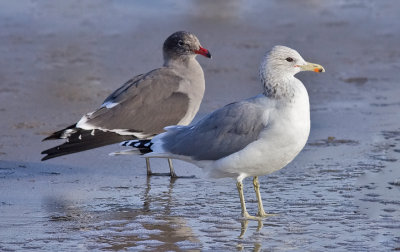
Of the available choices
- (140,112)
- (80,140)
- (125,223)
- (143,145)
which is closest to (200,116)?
(140,112)

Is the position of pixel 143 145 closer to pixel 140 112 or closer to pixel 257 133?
pixel 257 133

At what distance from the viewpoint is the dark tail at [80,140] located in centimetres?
746

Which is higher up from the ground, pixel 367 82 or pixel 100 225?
pixel 367 82

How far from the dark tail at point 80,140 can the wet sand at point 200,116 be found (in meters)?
0.25

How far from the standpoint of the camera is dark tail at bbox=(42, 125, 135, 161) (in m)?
7.46

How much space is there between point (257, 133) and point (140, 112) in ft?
6.33

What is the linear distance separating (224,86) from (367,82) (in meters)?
1.81

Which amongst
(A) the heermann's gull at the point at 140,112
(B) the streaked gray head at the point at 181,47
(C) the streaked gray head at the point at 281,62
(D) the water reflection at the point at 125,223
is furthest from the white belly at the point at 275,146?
(B) the streaked gray head at the point at 181,47

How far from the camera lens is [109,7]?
1531 centimetres

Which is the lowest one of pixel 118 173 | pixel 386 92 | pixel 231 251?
pixel 231 251

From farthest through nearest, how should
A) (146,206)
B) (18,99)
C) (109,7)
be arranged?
(109,7), (18,99), (146,206)

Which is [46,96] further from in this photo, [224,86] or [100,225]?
[100,225]

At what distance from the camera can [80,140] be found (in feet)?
24.9

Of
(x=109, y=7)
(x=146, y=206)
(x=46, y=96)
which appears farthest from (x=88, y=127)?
(x=109, y=7)
